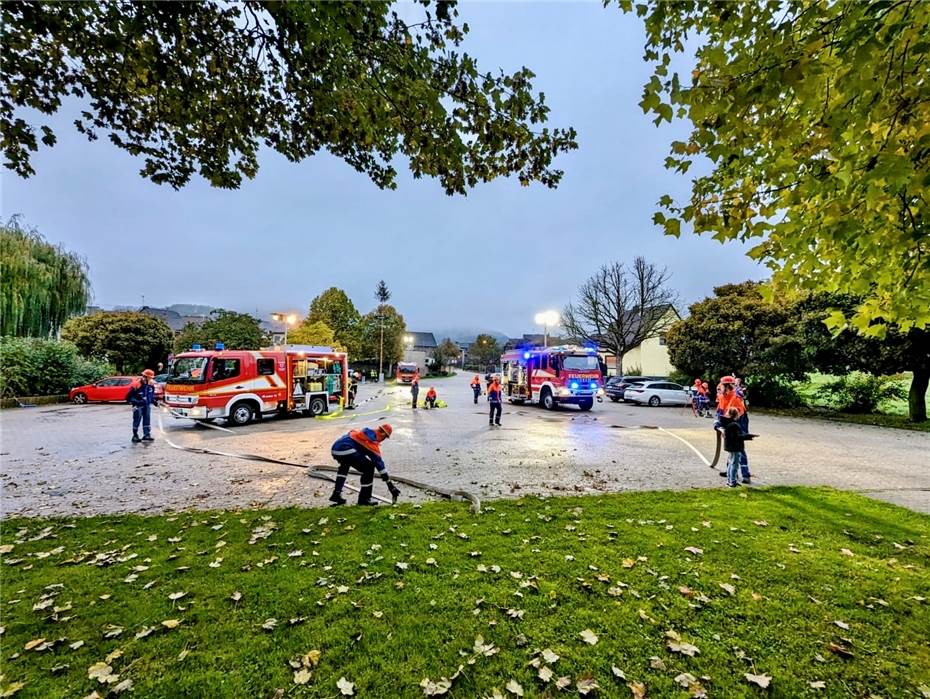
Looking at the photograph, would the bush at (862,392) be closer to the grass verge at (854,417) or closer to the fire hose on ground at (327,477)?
the grass verge at (854,417)

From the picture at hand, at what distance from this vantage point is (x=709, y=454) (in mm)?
10875

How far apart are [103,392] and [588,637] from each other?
29343 millimetres

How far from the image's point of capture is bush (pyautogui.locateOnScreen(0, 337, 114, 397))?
69.9ft

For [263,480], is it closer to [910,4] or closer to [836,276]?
[836,276]

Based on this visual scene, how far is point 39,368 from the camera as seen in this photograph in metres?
22.7

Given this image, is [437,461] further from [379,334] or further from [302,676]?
[379,334]

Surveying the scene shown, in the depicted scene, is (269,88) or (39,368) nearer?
(269,88)

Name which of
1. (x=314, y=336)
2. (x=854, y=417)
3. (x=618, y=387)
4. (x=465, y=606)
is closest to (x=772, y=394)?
(x=854, y=417)

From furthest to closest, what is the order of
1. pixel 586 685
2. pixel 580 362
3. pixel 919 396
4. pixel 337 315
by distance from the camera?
pixel 337 315, pixel 580 362, pixel 919 396, pixel 586 685

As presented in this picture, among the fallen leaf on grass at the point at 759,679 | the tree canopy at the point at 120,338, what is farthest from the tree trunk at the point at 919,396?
the tree canopy at the point at 120,338

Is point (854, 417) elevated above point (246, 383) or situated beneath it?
situated beneath

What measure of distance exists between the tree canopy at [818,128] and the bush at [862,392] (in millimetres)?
23355

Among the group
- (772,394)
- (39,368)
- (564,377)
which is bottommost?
(772,394)

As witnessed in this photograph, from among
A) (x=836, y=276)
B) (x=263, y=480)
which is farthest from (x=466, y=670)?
(x=263, y=480)
